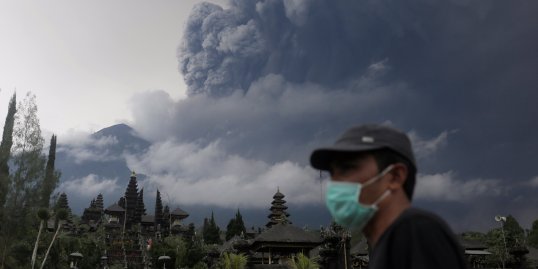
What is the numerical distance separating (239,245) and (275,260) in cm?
1019

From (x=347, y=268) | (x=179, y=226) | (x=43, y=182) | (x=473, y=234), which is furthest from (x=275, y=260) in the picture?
(x=179, y=226)

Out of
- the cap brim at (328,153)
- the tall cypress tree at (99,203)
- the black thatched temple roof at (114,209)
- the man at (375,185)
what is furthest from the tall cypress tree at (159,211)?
the man at (375,185)

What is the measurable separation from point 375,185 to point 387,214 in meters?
0.14

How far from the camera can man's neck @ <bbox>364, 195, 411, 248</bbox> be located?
6.34ft

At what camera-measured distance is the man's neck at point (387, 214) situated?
76.1 inches

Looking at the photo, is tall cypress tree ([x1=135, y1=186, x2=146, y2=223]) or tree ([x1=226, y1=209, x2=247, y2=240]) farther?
tall cypress tree ([x1=135, y1=186, x2=146, y2=223])

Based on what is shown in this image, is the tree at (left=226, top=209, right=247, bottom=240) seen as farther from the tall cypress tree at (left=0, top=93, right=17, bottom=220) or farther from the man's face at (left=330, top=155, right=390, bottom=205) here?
the man's face at (left=330, top=155, right=390, bottom=205)

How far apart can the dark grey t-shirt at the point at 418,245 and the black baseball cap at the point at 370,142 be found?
0.28 meters

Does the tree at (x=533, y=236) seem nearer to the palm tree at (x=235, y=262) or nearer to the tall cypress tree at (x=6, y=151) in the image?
the palm tree at (x=235, y=262)

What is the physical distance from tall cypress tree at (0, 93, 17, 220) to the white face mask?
3441 centimetres

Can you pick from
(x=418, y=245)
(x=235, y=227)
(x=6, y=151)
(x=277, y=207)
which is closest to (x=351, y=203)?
(x=418, y=245)

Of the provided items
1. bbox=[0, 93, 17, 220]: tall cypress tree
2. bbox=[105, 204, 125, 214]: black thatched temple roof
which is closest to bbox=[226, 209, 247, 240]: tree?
bbox=[105, 204, 125, 214]: black thatched temple roof

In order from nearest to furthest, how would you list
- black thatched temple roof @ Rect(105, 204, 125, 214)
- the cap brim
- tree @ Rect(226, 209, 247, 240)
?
the cap brim → tree @ Rect(226, 209, 247, 240) → black thatched temple roof @ Rect(105, 204, 125, 214)

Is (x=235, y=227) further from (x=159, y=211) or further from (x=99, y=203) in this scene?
(x=99, y=203)
